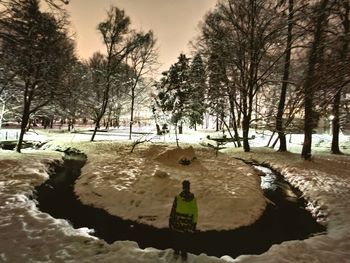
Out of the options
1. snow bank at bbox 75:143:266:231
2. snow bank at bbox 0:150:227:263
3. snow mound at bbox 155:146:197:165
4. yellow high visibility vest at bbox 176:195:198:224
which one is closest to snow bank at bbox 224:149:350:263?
yellow high visibility vest at bbox 176:195:198:224

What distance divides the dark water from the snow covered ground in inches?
15.4

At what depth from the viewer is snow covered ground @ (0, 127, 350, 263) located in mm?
7102

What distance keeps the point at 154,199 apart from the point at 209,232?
278 cm

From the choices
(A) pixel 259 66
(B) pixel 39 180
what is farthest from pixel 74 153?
(A) pixel 259 66

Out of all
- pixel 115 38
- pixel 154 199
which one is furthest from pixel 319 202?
pixel 115 38

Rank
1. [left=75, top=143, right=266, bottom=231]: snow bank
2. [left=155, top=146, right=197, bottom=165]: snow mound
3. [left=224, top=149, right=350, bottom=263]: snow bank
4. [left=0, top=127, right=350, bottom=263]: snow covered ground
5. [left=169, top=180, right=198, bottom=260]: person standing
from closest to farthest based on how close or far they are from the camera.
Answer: [left=169, top=180, right=198, bottom=260]: person standing → [left=0, top=127, right=350, bottom=263]: snow covered ground → [left=224, top=149, right=350, bottom=263]: snow bank → [left=75, top=143, right=266, bottom=231]: snow bank → [left=155, top=146, right=197, bottom=165]: snow mound

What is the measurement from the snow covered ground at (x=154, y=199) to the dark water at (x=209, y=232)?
0.39m

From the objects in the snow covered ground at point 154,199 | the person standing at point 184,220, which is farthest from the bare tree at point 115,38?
the person standing at point 184,220

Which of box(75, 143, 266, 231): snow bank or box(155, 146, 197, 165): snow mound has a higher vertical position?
box(155, 146, 197, 165): snow mound

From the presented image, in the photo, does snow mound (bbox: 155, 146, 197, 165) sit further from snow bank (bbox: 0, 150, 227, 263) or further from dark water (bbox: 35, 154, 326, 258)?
snow bank (bbox: 0, 150, 227, 263)

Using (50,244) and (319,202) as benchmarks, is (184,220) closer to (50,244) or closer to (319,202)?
(50,244)

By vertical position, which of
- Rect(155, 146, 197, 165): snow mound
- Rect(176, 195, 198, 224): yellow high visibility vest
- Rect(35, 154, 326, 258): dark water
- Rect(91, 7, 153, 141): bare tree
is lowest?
Rect(35, 154, 326, 258): dark water

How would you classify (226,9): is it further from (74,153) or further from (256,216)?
(256,216)

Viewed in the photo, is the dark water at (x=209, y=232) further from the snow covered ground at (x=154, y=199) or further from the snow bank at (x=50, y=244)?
the snow bank at (x=50, y=244)
